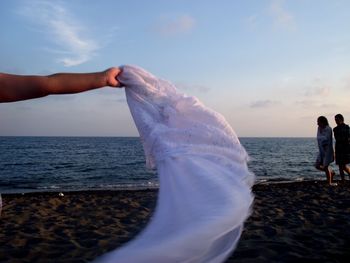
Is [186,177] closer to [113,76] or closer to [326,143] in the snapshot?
[113,76]

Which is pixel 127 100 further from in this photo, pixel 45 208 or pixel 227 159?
pixel 45 208

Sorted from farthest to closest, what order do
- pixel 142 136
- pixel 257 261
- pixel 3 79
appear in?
pixel 257 261, pixel 142 136, pixel 3 79

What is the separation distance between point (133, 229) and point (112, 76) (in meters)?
5.17

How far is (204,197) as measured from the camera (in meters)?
2.29

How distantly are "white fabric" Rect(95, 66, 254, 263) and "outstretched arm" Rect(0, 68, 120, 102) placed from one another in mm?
628

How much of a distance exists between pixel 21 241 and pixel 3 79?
5.05m

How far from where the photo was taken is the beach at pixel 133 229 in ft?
18.2

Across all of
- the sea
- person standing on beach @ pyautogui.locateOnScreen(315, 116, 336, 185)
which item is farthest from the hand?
person standing on beach @ pyautogui.locateOnScreen(315, 116, 336, 185)

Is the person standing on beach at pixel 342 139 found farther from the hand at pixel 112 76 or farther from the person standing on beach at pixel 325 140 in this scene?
the hand at pixel 112 76

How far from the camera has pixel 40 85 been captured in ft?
7.27

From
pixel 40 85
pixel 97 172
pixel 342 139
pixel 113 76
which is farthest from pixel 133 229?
pixel 97 172

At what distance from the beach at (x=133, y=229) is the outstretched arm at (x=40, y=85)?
3619mm

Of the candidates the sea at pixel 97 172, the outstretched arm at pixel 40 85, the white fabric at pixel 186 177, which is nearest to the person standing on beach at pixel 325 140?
the sea at pixel 97 172

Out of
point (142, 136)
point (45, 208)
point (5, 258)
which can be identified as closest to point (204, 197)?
point (142, 136)
